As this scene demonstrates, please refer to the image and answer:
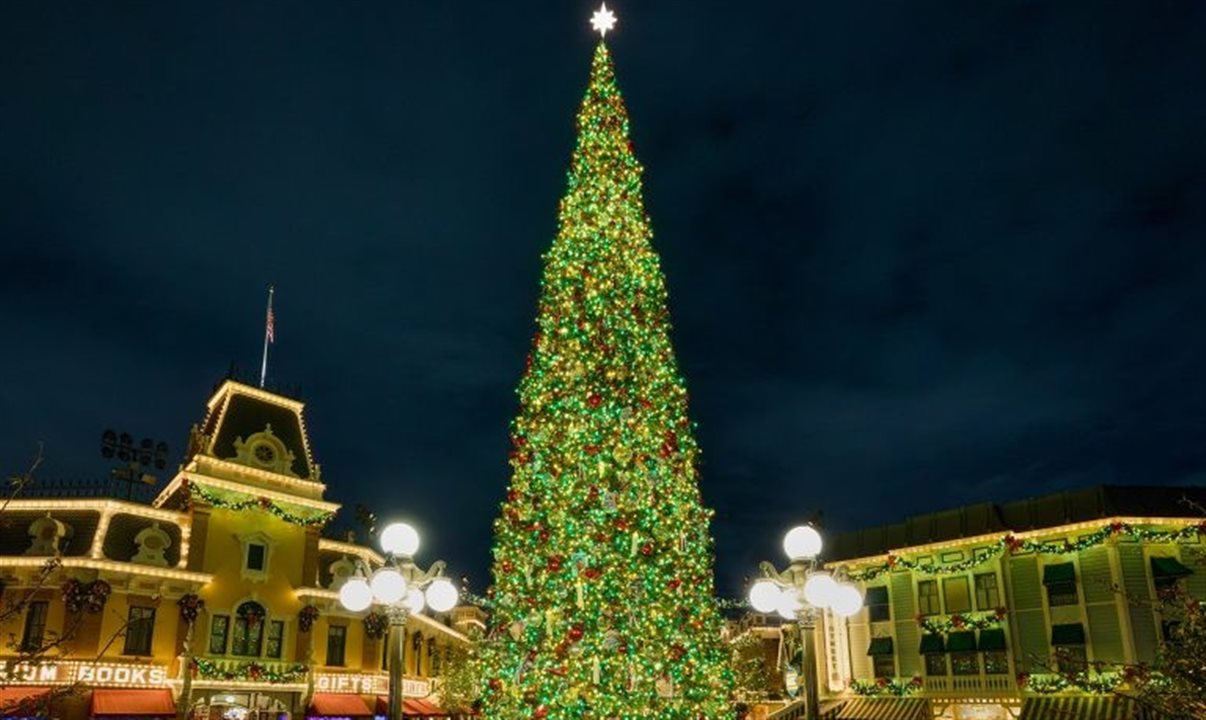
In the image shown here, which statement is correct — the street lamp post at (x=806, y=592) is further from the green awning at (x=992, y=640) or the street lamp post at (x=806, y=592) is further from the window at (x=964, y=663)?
the window at (x=964, y=663)

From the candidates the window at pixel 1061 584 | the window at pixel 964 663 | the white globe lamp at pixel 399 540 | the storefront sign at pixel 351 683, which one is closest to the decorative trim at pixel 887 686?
the window at pixel 964 663

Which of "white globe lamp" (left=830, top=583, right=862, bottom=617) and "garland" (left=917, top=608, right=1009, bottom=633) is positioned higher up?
"garland" (left=917, top=608, right=1009, bottom=633)

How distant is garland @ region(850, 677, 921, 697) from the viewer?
1251 inches

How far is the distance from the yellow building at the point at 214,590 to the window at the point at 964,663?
57.1ft

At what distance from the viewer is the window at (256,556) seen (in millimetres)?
30781

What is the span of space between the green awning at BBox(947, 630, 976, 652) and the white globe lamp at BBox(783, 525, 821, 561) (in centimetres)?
2461

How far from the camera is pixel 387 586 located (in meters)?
9.34

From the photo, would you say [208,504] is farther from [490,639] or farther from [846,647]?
[846,647]

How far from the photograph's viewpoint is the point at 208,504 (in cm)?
3008

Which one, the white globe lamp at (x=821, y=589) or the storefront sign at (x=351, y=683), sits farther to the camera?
the storefront sign at (x=351, y=683)

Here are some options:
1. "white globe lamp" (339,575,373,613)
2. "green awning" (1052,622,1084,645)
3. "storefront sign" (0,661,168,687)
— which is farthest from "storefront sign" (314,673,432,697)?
"white globe lamp" (339,575,373,613)

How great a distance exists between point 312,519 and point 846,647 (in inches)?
836

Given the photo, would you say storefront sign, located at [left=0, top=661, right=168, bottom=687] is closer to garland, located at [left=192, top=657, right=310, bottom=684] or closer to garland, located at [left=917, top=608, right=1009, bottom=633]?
garland, located at [left=192, top=657, right=310, bottom=684]

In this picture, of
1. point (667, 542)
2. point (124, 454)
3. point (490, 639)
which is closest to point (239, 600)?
point (124, 454)
